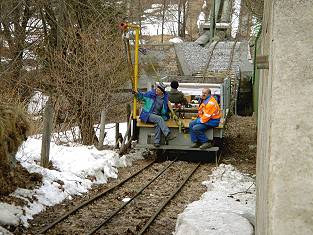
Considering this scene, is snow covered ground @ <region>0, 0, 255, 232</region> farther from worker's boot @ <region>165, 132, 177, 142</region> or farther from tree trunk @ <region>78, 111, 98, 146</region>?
tree trunk @ <region>78, 111, 98, 146</region>

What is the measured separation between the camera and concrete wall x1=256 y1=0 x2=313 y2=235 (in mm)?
3430

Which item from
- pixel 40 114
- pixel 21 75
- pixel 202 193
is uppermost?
pixel 21 75

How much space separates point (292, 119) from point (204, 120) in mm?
9808

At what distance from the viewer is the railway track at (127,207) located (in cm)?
771

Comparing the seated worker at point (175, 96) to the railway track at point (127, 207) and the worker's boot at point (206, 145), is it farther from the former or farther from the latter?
the railway track at point (127, 207)

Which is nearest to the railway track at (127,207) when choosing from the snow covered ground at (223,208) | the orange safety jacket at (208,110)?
the snow covered ground at (223,208)

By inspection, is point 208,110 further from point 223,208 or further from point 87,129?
point 223,208

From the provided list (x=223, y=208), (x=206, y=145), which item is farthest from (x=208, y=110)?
(x=223, y=208)

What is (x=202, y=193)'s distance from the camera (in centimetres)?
1034

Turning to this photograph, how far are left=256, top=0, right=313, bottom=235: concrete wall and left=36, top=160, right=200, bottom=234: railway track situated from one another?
4282 mm

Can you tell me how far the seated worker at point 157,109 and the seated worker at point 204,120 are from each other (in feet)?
2.18

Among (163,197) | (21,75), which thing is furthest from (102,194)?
(21,75)

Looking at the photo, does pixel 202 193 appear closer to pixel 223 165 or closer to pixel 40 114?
pixel 223 165

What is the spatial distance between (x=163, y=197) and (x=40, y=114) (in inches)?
261
